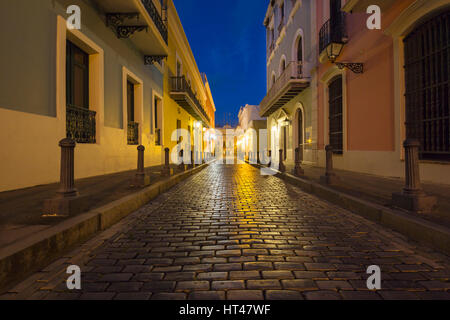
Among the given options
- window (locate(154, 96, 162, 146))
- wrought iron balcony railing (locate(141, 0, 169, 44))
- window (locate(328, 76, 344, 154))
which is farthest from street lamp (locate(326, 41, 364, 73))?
window (locate(154, 96, 162, 146))

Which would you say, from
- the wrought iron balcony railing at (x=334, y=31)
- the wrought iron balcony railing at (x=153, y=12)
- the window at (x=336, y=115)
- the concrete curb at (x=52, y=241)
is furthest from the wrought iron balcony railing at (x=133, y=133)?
the window at (x=336, y=115)

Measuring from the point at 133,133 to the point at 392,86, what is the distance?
920 centimetres

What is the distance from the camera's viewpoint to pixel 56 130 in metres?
5.72

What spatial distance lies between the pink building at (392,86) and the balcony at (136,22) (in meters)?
6.46

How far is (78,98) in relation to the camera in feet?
23.3

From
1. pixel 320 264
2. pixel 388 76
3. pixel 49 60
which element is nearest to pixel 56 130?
pixel 49 60

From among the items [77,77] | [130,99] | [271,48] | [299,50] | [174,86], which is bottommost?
[77,77]

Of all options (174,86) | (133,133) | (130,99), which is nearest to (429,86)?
(133,133)

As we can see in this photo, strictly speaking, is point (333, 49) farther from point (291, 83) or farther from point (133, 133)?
point (133, 133)

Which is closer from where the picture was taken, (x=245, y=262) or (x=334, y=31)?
(x=245, y=262)

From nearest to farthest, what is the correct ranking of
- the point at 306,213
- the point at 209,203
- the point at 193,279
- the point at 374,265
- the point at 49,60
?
the point at 193,279
the point at 374,265
the point at 306,213
the point at 209,203
the point at 49,60

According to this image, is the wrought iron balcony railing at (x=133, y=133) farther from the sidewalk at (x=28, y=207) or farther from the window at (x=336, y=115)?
the window at (x=336, y=115)
